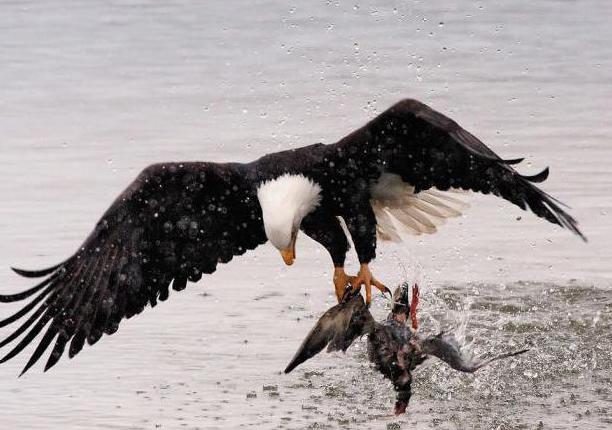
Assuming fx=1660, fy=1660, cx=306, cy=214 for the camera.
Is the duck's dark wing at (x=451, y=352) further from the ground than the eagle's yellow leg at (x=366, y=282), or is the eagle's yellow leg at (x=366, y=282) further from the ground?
the eagle's yellow leg at (x=366, y=282)

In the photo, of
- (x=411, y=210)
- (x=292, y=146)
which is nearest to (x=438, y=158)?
(x=411, y=210)

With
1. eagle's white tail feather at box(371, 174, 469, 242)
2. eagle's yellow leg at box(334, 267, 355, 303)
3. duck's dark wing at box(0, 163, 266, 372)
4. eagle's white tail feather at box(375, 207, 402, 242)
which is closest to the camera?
duck's dark wing at box(0, 163, 266, 372)

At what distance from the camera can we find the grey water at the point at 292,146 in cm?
→ 643

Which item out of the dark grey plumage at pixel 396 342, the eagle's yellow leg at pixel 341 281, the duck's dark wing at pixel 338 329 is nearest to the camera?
the duck's dark wing at pixel 338 329

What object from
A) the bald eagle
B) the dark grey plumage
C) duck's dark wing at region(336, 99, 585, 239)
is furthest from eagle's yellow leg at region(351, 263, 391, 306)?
duck's dark wing at region(336, 99, 585, 239)

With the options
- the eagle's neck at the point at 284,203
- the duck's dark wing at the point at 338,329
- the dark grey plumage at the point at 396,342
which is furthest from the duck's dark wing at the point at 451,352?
the eagle's neck at the point at 284,203

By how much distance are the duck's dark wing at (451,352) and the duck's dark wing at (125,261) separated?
104cm

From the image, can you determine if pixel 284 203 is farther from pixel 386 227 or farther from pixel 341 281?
pixel 386 227

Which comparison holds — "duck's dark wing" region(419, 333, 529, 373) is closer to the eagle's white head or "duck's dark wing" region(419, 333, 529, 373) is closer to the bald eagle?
the bald eagle

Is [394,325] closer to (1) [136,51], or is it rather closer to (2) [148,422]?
(2) [148,422]

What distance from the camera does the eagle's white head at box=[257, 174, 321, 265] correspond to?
6.38 m

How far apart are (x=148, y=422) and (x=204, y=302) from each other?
5.18 ft

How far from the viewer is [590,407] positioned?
6156mm

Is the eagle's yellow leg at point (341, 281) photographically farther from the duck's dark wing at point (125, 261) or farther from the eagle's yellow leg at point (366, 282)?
the duck's dark wing at point (125, 261)
